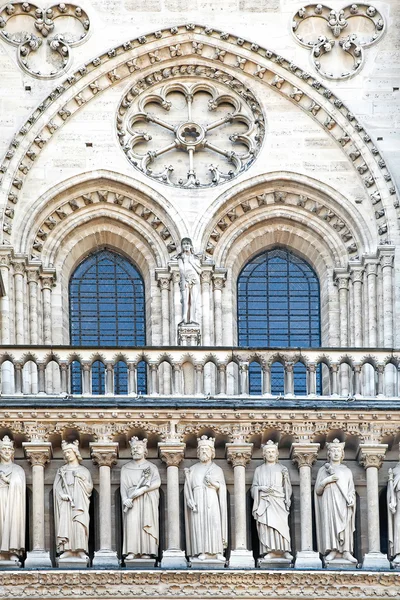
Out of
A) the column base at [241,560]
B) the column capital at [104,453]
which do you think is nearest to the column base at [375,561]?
the column base at [241,560]

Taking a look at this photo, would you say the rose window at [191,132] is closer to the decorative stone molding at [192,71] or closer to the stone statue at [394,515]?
the decorative stone molding at [192,71]

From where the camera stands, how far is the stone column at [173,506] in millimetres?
33531

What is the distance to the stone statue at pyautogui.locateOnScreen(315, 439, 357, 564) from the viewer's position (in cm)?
3372

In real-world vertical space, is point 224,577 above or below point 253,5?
below

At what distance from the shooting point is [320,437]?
3431cm

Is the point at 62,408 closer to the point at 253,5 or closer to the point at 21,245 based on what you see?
the point at 21,245

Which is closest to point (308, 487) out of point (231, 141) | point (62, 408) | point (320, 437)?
point (320, 437)

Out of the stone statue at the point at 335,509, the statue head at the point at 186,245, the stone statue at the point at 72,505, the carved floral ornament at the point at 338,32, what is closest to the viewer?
the stone statue at the point at 72,505

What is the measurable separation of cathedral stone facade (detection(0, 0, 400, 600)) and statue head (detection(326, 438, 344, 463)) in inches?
1.5

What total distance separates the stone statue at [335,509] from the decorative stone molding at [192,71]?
3.47m

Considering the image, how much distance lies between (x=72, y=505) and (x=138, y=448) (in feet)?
3.05

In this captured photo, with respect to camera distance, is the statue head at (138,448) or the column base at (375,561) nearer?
the column base at (375,561)

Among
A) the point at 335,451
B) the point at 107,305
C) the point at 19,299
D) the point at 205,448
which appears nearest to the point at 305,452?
the point at 335,451

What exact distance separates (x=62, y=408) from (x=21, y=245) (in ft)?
9.50
